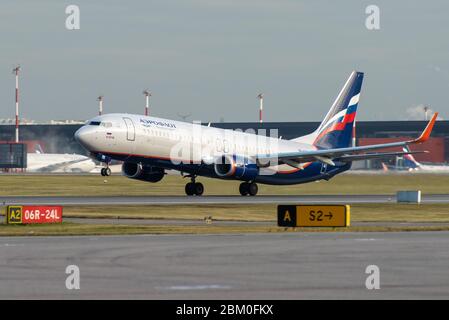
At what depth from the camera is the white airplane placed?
157875 millimetres

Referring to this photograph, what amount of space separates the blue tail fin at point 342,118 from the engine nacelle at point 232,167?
37.7ft

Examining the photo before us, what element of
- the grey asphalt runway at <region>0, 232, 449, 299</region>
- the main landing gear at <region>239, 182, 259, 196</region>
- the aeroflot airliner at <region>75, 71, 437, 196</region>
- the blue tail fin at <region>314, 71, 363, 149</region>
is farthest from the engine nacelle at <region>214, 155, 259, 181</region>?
the grey asphalt runway at <region>0, 232, 449, 299</region>

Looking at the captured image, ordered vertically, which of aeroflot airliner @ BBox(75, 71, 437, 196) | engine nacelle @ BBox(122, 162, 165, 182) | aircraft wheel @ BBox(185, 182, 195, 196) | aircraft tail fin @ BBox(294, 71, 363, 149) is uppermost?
aircraft tail fin @ BBox(294, 71, 363, 149)

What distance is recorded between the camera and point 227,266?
24703mm

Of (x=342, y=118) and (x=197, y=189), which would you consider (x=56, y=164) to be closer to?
(x=342, y=118)

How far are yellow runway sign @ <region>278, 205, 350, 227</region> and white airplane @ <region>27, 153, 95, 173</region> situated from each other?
121 m


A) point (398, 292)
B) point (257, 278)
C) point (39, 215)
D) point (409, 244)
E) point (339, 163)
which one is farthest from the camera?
point (339, 163)

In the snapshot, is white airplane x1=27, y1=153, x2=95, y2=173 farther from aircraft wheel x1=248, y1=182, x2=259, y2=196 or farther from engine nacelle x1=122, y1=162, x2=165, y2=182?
engine nacelle x1=122, y1=162, x2=165, y2=182

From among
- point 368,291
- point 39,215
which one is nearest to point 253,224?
point 39,215

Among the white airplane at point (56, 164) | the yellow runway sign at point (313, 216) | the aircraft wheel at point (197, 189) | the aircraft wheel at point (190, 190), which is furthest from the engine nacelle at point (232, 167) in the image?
the white airplane at point (56, 164)
